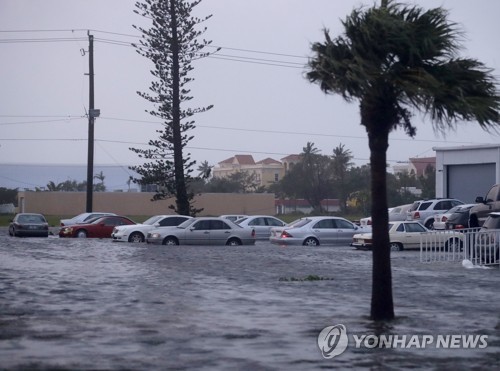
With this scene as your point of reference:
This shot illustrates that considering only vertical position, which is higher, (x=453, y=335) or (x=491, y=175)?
(x=491, y=175)

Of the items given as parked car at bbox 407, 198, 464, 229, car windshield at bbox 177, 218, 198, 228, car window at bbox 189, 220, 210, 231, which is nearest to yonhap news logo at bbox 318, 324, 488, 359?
→ car window at bbox 189, 220, 210, 231

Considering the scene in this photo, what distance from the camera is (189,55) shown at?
52906mm

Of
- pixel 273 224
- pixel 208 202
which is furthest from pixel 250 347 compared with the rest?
pixel 208 202

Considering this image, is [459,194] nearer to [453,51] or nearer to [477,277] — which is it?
[477,277]

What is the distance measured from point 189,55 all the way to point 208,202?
1321 inches

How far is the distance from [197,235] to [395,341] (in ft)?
86.6

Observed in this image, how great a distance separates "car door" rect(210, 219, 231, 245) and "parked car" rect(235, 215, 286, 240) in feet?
18.7

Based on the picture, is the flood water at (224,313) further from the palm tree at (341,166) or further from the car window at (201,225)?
the palm tree at (341,166)

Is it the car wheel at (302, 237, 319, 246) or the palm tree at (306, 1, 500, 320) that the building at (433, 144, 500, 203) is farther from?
the palm tree at (306, 1, 500, 320)

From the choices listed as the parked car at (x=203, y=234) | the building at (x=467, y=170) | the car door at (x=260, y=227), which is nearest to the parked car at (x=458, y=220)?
the parked car at (x=203, y=234)

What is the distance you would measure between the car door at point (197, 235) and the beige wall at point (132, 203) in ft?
145

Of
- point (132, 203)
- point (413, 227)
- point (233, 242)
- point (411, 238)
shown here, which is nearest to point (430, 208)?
point (413, 227)

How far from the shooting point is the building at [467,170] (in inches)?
2010

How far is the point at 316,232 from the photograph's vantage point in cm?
3922
